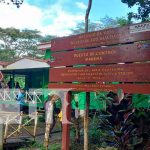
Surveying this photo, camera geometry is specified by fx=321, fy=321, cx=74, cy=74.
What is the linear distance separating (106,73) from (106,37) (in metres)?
0.67

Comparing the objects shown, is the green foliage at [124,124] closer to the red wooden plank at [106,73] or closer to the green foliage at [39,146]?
the red wooden plank at [106,73]

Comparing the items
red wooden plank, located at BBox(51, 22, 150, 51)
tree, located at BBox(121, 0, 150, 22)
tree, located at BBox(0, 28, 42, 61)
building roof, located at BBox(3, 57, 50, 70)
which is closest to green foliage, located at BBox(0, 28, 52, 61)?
tree, located at BBox(0, 28, 42, 61)

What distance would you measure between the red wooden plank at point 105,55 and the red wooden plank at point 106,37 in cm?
11

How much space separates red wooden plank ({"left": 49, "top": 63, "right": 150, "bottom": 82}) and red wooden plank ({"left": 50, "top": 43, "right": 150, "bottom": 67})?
0.36 ft

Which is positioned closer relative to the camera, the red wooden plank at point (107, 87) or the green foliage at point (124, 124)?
the green foliage at point (124, 124)

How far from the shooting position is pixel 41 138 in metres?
10.6

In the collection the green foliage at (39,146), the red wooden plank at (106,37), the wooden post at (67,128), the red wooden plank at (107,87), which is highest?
the red wooden plank at (106,37)

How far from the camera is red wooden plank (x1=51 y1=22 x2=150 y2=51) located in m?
5.28

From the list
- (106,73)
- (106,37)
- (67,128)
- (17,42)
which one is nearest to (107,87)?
(106,73)

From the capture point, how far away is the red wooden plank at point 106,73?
526 cm

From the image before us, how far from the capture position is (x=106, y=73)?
5.80 meters

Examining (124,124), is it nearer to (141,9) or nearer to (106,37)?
(106,37)

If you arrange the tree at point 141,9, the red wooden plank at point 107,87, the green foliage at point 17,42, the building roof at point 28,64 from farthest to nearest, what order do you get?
1. the green foliage at point 17,42
2. the building roof at point 28,64
3. the tree at point 141,9
4. the red wooden plank at point 107,87

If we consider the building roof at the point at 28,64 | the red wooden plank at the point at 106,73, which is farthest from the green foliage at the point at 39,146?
the building roof at the point at 28,64
